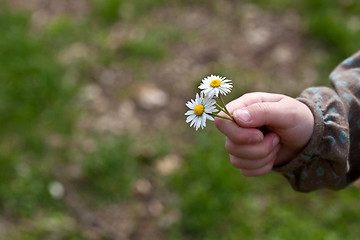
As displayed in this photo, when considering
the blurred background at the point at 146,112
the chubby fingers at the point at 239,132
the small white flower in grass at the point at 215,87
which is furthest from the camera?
the blurred background at the point at 146,112

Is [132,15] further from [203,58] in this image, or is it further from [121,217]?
[121,217]

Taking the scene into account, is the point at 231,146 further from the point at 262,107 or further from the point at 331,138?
the point at 331,138

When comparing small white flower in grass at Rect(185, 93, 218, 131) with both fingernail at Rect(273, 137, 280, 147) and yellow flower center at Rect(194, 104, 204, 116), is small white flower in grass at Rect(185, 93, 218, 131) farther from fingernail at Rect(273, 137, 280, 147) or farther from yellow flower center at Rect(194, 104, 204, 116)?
fingernail at Rect(273, 137, 280, 147)

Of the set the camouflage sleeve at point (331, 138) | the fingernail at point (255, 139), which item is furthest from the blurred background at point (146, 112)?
the fingernail at point (255, 139)

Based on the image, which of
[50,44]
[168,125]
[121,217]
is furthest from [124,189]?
[50,44]

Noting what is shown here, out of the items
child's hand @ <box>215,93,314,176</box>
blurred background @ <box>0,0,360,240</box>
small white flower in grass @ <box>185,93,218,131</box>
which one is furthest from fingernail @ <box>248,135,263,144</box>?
blurred background @ <box>0,0,360,240</box>

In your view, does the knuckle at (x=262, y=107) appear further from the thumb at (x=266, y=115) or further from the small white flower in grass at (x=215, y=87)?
the small white flower in grass at (x=215, y=87)
